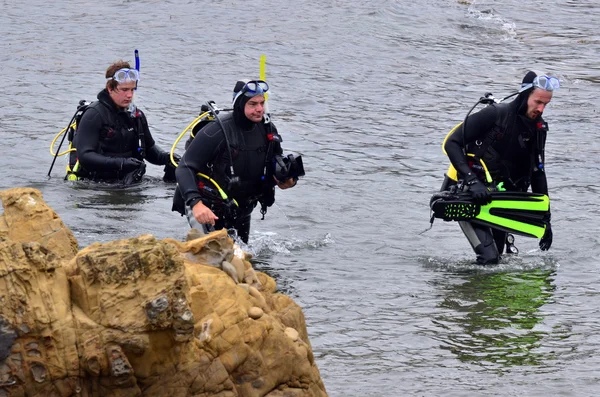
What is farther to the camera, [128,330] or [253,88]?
[253,88]

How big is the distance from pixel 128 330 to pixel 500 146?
514 cm

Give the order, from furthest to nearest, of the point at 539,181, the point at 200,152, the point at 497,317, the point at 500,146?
the point at 539,181 < the point at 500,146 < the point at 200,152 < the point at 497,317

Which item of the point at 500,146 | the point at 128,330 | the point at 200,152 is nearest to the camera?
the point at 128,330

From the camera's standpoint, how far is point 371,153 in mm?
14398

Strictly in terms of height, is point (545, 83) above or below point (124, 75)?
above

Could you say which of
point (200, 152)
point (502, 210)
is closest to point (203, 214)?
point (200, 152)

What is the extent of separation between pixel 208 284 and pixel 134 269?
0.54m

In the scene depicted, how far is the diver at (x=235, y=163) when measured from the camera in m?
8.30

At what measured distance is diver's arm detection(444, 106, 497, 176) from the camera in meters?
9.07

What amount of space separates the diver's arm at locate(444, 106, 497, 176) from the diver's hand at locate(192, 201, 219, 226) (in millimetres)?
2253

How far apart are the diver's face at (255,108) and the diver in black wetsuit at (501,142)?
5.81 ft

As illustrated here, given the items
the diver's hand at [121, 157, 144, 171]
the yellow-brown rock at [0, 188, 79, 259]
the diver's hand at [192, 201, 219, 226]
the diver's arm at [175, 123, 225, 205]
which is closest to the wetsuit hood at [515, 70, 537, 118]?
the diver's arm at [175, 123, 225, 205]

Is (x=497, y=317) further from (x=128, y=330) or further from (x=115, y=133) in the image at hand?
(x=115, y=133)

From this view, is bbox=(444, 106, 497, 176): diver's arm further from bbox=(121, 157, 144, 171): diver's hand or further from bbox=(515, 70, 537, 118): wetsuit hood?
bbox=(121, 157, 144, 171): diver's hand
